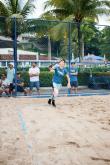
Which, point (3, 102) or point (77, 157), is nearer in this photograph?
point (77, 157)

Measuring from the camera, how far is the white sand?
6.45 m

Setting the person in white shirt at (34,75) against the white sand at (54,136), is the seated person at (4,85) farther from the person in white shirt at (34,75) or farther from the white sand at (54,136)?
the white sand at (54,136)

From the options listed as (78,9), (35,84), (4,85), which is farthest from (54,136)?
(78,9)

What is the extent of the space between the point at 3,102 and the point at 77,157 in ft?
29.4

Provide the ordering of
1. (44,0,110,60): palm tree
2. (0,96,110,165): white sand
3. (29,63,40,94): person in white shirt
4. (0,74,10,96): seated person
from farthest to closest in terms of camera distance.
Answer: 1. (44,0,110,60): palm tree
2. (29,63,40,94): person in white shirt
3. (0,74,10,96): seated person
4. (0,96,110,165): white sand

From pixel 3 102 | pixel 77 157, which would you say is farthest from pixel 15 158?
pixel 3 102

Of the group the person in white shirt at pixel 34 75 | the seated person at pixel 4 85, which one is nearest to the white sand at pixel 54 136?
the seated person at pixel 4 85

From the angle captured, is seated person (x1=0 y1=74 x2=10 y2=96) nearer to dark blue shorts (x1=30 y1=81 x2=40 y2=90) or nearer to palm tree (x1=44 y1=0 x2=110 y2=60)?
dark blue shorts (x1=30 y1=81 x2=40 y2=90)

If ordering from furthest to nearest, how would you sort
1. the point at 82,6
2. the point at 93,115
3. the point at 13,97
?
the point at 82,6, the point at 13,97, the point at 93,115

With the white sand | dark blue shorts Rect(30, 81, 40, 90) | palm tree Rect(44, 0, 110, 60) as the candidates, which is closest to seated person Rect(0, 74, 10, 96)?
dark blue shorts Rect(30, 81, 40, 90)

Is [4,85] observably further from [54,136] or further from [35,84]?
[54,136]

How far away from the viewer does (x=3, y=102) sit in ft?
49.8

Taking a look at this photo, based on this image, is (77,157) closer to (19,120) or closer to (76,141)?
(76,141)

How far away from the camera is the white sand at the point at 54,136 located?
6.45 metres
